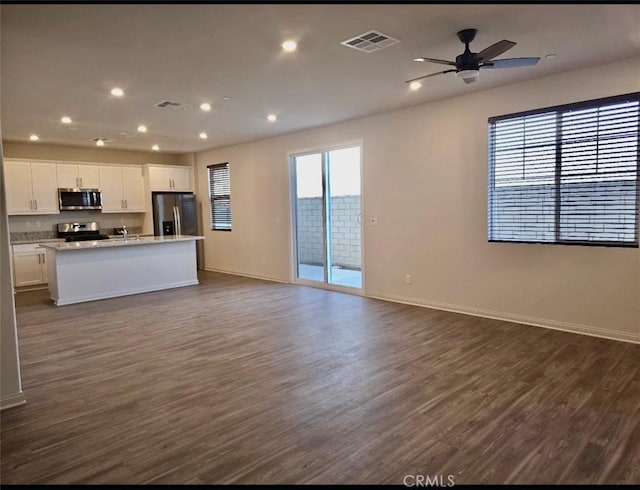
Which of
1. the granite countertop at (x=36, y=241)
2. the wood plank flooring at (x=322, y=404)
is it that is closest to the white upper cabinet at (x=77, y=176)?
the granite countertop at (x=36, y=241)

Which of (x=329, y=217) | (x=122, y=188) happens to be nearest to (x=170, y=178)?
(x=122, y=188)

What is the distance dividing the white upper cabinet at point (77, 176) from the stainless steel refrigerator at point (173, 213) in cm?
115

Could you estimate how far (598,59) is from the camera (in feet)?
13.0

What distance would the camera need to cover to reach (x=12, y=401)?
9.86ft

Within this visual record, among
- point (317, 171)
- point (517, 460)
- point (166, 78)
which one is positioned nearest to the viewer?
point (517, 460)

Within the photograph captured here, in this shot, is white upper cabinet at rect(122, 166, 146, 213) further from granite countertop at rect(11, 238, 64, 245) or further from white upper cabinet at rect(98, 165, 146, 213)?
granite countertop at rect(11, 238, 64, 245)

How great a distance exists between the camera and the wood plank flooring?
2.22 m

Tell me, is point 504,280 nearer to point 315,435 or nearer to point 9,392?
point 315,435

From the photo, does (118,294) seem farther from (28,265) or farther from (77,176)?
(77,176)

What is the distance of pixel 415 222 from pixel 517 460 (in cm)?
380

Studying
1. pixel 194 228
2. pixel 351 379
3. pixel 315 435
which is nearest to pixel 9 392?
pixel 315 435

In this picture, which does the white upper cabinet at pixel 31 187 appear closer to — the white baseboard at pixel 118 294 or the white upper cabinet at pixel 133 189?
the white upper cabinet at pixel 133 189

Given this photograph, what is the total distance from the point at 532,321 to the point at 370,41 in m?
3.45

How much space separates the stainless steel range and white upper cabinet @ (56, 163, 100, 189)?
0.77 meters
